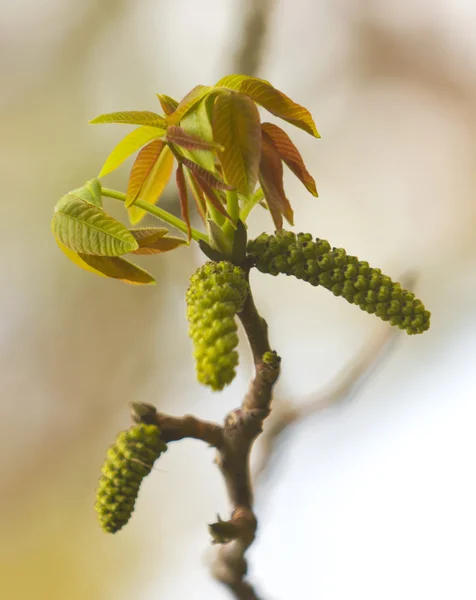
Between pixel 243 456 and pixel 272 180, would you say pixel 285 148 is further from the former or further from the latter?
pixel 243 456

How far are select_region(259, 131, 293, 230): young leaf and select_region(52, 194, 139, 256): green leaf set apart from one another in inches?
4.5

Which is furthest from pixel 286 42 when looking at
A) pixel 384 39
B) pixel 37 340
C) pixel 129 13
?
pixel 37 340

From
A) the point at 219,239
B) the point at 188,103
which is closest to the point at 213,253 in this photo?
the point at 219,239

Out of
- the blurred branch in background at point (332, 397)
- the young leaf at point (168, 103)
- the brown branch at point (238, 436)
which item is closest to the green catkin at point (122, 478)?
the brown branch at point (238, 436)

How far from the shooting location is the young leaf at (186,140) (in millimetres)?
388

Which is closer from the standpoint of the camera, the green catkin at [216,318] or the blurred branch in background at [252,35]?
the green catkin at [216,318]

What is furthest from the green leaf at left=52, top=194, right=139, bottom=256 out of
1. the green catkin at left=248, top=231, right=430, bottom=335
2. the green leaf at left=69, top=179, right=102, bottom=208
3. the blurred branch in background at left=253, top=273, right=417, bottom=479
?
the blurred branch in background at left=253, top=273, right=417, bottom=479

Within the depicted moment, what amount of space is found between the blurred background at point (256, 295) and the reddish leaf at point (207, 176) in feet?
1.73

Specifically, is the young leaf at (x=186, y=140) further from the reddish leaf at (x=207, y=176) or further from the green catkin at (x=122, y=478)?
the green catkin at (x=122, y=478)

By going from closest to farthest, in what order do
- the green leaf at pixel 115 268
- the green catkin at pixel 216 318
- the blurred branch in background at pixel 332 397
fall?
the green catkin at pixel 216 318
the green leaf at pixel 115 268
the blurred branch in background at pixel 332 397

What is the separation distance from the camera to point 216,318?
365 mm

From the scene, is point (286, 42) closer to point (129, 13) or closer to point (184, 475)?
point (129, 13)

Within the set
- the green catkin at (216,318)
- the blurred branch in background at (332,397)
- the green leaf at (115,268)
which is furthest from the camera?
the blurred branch in background at (332,397)

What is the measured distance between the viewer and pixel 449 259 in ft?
3.17
